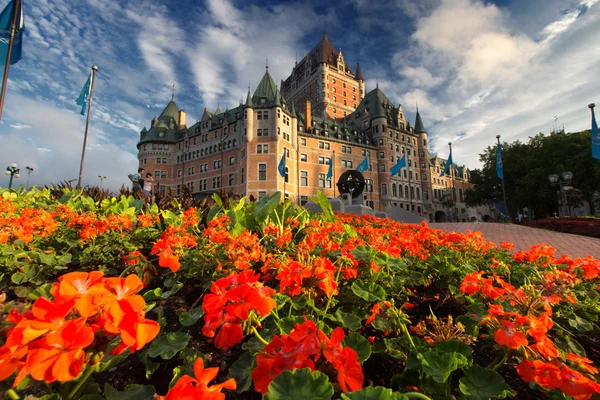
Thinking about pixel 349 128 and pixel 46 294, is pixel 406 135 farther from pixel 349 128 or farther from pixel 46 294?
pixel 46 294

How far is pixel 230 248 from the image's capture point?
5.68 ft

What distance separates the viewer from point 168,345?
44.0 inches

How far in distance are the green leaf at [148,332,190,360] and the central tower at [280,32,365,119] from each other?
170 feet

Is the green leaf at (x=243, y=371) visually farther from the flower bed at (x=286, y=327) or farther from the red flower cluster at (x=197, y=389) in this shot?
the red flower cluster at (x=197, y=389)

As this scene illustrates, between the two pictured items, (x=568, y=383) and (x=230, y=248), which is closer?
(x=568, y=383)

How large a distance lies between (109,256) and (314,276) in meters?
2.27

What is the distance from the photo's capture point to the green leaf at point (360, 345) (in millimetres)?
947

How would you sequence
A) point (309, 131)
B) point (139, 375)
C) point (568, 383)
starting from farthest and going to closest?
point (309, 131) < point (139, 375) < point (568, 383)

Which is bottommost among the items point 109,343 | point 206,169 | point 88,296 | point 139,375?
point 139,375

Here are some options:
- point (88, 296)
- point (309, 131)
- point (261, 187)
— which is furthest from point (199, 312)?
point (309, 131)

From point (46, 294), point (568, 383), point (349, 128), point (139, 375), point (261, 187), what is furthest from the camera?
point (349, 128)

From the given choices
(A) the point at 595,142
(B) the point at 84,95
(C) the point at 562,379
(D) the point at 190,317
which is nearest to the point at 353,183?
(A) the point at 595,142

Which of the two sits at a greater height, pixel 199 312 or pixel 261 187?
pixel 261 187

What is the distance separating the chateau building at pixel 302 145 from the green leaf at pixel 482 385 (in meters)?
27.8
